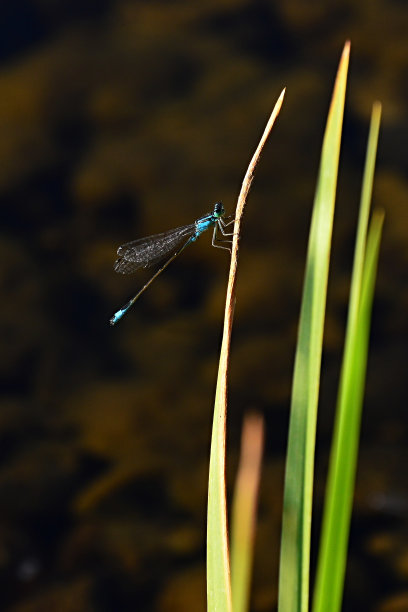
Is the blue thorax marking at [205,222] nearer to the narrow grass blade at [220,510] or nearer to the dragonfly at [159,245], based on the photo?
the dragonfly at [159,245]

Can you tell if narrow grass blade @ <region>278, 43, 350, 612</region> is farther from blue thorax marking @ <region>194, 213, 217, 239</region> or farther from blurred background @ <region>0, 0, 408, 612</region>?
blurred background @ <region>0, 0, 408, 612</region>

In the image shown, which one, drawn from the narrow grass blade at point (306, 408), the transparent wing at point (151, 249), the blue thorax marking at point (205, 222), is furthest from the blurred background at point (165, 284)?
the narrow grass blade at point (306, 408)

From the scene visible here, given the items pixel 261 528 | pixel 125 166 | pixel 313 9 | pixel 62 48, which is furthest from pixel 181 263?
pixel 313 9

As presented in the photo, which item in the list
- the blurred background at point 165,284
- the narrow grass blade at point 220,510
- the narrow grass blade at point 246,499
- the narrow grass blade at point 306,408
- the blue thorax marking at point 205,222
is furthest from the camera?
the blurred background at point 165,284

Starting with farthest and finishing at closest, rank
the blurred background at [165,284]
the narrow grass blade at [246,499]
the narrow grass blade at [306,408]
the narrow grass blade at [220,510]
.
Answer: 1. the blurred background at [165,284]
2. the narrow grass blade at [306,408]
3. the narrow grass blade at [220,510]
4. the narrow grass blade at [246,499]

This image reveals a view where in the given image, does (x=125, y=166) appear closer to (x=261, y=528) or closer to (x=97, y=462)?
(x=97, y=462)

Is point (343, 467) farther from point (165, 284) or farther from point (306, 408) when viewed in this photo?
point (165, 284)
